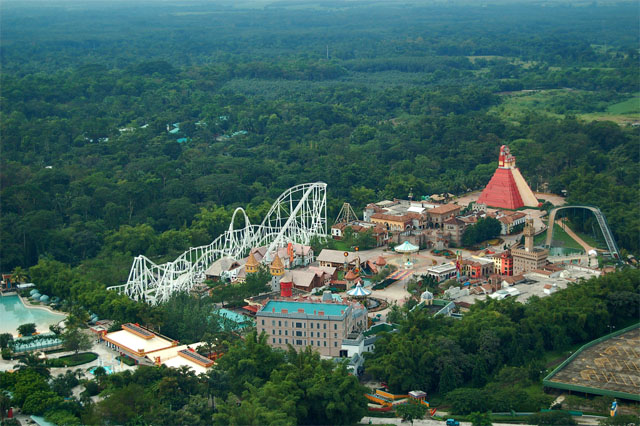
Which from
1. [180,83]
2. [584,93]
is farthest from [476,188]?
[180,83]

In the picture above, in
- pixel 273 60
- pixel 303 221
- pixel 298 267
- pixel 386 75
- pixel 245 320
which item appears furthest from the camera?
pixel 273 60

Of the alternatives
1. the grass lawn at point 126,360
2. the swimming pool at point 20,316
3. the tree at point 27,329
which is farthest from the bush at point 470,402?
the swimming pool at point 20,316

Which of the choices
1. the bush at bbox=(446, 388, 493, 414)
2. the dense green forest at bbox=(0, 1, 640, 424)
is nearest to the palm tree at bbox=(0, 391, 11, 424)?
the dense green forest at bbox=(0, 1, 640, 424)

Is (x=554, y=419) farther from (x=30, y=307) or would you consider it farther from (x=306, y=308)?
(x=30, y=307)

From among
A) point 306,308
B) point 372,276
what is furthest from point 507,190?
point 306,308

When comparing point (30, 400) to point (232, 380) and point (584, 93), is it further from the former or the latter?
point (584, 93)
